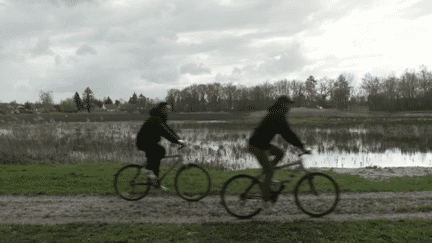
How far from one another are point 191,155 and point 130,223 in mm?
10577

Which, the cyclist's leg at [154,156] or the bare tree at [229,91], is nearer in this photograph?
the cyclist's leg at [154,156]

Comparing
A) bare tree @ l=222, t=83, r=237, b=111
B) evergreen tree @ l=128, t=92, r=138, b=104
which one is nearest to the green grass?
bare tree @ l=222, t=83, r=237, b=111

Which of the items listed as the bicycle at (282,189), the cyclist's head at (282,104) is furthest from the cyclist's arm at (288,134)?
the bicycle at (282,189)

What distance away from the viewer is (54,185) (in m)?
8.38

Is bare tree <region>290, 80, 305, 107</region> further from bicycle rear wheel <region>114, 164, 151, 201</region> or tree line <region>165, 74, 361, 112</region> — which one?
bicycle rear wheel <region>114, 164, 151, 201</region>

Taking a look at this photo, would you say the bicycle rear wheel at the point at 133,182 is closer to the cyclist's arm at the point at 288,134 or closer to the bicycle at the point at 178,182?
the bicycle at the point at 178,182

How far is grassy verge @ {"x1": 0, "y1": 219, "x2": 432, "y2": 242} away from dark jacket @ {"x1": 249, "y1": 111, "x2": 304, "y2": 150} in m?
1.46

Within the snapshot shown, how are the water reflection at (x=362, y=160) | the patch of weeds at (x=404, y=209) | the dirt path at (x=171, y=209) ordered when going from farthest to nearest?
the water reflection at (x=362, y=160) → the patch of weeds at (x=404, y=209) → the dirt path at (x=171, y=209)

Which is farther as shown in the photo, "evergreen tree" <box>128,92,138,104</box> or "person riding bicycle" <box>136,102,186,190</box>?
"evergreen tree" <box>128,92,138,104</box>

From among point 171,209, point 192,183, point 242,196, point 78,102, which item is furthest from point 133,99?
point 242,196

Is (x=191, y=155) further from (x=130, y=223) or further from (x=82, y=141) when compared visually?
(x=130, y=223)

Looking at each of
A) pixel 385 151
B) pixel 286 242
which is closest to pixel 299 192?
pixel 286 242

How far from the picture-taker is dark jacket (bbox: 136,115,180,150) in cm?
645

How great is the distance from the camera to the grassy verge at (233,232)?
463cm
